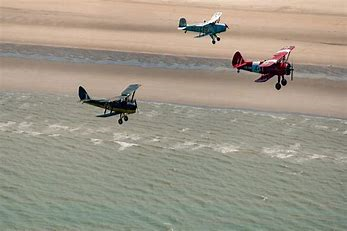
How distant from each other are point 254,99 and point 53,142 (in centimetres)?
1330

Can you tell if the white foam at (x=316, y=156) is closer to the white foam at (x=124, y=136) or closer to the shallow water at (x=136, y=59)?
the white foam at (x=124, y=136)

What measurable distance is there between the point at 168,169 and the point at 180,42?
22794mm

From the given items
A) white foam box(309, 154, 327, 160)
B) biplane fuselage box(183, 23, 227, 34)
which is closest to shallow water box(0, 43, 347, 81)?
biplane fuselage box(183, 23, 227, 34)

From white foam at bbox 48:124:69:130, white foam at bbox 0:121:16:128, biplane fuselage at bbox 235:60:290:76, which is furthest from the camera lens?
white foam at bbox 0:121:16:128

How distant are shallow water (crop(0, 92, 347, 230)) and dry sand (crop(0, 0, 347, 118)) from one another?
248 centimetres

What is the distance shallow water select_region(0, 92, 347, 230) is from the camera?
29.5m

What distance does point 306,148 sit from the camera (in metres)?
36.9

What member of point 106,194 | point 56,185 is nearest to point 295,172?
point 106,194

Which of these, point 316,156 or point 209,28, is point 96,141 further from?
point 209,28

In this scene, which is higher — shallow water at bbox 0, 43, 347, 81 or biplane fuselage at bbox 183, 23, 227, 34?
biplane fuselage at bbox 183, 23, 227, 34

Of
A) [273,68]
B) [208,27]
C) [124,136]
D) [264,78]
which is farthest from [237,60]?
[208,27]

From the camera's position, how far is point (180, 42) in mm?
55312

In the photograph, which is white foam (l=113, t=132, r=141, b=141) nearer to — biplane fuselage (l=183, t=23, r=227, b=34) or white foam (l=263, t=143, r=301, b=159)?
white foam (l=263, t=143, r=301, b=159)

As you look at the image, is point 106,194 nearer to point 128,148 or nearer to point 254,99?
point 128,148
